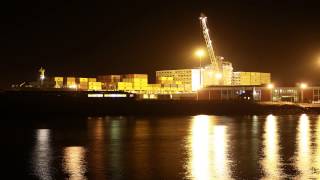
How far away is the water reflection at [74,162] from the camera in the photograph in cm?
1314

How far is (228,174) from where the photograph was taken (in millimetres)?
13055

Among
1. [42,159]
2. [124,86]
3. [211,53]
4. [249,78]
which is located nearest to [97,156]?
[42,159]

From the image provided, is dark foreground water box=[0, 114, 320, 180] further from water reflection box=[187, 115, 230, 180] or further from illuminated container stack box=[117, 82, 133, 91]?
illuminated container stack box=[117, 82, 133, 91]

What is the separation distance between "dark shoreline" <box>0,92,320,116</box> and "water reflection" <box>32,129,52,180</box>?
82.2 feet

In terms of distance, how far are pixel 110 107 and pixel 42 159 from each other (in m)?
39.8

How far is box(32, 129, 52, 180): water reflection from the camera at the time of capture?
1339 cm

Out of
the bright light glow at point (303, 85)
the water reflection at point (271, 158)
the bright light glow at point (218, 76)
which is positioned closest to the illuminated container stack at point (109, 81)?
the bright light glow at point (218, 76)

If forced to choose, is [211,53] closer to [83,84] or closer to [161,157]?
[83,84]

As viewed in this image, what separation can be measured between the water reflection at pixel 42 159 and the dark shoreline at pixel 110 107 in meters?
25.1

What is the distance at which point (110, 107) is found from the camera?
56.0 m

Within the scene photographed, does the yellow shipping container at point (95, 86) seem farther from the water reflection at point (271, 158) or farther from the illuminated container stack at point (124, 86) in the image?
the water reflection at point (271, 158)

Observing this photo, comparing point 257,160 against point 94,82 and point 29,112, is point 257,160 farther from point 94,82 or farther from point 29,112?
point 94,82

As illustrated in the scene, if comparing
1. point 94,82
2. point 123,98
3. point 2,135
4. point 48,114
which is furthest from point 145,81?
point 2,135

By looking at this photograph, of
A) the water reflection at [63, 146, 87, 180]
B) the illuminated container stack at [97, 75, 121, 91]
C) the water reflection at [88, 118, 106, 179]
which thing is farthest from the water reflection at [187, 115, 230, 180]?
the illuminated container stack at [97, 75, 121, 91]
